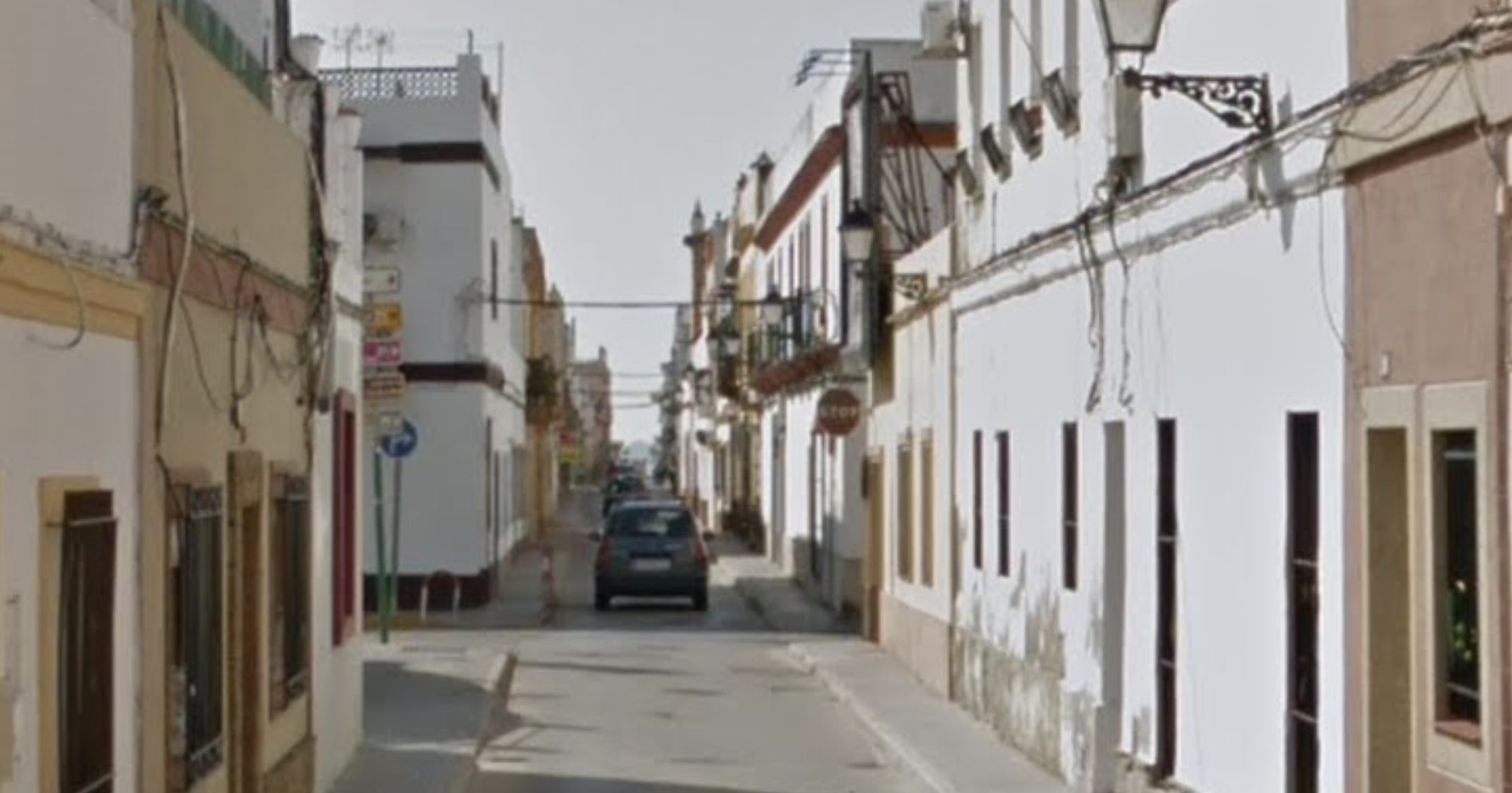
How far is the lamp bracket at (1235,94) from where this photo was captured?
40.6 feet

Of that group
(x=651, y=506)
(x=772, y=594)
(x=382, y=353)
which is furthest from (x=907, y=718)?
(x=772, y=594)

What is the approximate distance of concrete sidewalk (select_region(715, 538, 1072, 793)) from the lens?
18.2 m

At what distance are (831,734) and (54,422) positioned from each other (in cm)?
1495

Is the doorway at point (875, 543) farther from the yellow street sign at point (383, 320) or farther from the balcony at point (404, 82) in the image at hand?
the balcony at point (404, 82)

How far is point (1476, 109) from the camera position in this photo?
9.09m

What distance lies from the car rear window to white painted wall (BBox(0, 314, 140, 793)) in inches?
1145

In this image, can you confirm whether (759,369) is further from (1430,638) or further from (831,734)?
(1430,638)

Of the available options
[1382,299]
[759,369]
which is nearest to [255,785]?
[1382,299]

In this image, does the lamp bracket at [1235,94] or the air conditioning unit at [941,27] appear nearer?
the lamp bracket at [1235,94]


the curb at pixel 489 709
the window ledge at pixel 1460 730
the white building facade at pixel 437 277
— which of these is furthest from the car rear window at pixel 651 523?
the window ledge at pixel 1460 730

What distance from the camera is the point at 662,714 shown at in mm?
24516

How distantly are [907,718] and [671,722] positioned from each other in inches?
94.4

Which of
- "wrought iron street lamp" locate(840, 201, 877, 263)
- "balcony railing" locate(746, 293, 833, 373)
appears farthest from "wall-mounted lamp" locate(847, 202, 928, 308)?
"balcony railing" locate(746, 293, 833, 373)

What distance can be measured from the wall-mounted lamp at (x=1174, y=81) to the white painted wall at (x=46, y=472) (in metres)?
5.00
